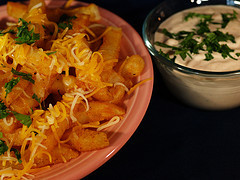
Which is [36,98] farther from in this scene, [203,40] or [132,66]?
[203,40]

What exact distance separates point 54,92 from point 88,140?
442 millimetres

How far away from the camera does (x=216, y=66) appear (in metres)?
2.39

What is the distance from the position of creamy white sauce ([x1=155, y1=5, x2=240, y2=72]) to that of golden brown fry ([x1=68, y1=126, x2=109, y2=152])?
870 millimetres

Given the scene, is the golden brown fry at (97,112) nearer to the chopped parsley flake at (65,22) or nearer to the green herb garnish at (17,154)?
the green herb garnish at (17,154)

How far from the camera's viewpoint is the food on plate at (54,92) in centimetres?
200

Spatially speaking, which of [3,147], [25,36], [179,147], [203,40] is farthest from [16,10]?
[179,147]

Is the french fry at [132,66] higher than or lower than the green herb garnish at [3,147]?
higher

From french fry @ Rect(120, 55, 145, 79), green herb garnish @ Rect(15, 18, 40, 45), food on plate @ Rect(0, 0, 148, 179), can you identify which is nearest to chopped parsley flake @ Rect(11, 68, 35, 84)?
Result: food on plate @ Rect(0, 0, 148, 179)

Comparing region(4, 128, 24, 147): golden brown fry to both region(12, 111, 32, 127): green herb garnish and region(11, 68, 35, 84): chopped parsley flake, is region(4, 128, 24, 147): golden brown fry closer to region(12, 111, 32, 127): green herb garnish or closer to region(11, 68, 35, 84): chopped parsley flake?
region(12, 111, 32, 127): green herb garnish

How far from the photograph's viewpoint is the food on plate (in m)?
2.00

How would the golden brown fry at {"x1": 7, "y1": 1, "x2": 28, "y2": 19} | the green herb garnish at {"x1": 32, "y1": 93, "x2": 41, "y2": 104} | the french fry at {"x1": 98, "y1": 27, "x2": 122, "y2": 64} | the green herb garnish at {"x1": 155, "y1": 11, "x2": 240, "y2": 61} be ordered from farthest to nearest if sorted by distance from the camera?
the golden brown fry at {"x1": 7, "y1": 1, "x2": 28, "y2": 19}, the green herb garnish at {"x1": 155, "y1": 11, "x2": 240, "y2": 61}, the french fry at {"x1": 98, "y1": 27, "x2": 122, "y2": 64}, the green herb garnish at {"x1": 32, "y1": 93, "x2": 41, "y2": 104}

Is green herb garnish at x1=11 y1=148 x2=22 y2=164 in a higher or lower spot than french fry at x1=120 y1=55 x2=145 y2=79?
lower

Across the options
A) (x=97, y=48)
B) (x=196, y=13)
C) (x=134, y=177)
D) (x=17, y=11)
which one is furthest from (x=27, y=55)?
(x=196, y=13)

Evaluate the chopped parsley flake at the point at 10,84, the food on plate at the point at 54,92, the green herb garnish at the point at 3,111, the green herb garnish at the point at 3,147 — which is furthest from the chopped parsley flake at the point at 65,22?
the green herb garnish at the point at 3,147
